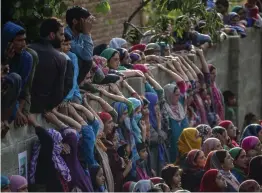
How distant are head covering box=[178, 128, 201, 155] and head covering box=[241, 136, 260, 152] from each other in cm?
71

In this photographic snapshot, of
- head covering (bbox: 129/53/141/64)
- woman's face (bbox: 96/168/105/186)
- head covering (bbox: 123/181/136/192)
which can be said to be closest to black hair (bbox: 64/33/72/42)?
woman's face (bbox: 96/168/105/186)

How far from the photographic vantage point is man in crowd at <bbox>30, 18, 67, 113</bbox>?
575 inches

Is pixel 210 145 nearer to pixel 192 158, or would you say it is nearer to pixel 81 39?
pixel 192 158

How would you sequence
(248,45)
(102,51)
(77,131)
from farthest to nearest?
(248,45) → (102,51) → (77,131)

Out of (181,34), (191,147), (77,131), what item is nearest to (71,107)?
(77,131)

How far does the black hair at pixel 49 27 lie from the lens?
14844mm

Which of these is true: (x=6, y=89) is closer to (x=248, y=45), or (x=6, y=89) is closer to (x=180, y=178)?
(x=180, y=178)

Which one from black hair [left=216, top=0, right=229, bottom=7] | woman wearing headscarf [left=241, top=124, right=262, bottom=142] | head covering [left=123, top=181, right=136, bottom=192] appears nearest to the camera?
head covering [left=123, top=181, right=136, bottom=192]

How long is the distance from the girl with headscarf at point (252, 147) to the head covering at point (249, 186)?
205cm

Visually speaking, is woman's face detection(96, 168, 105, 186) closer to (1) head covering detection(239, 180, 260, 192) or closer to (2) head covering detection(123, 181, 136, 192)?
(2) head covering detection(123, 181, 136, 192)

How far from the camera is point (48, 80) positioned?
14648 mm

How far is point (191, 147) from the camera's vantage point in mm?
17562

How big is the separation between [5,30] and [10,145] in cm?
115

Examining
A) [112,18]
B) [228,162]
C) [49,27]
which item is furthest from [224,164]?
[112,18]
